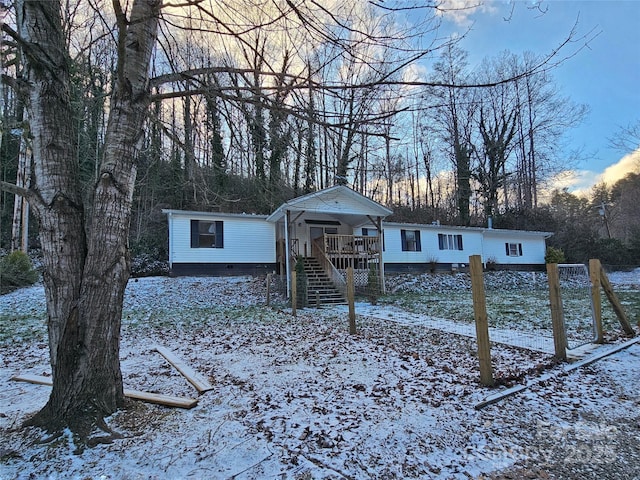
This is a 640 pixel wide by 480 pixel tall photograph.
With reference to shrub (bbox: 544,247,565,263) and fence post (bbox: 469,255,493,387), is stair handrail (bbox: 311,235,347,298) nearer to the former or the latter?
fence post (bbox: 469,255,493,387)

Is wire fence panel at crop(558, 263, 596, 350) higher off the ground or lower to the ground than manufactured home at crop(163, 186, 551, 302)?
lower

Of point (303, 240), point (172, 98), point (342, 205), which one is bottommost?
point (303, 240)

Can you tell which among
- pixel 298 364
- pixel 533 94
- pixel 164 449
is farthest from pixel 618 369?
pixel 533 94

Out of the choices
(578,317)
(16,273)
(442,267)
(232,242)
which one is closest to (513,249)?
(442,267)

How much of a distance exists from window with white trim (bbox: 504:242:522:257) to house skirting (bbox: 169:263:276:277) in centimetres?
1535

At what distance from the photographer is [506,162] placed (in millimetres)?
27891

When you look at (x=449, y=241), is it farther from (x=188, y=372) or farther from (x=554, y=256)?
(x=188, y=372)

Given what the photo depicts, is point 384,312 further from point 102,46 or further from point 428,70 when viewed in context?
point 102,46

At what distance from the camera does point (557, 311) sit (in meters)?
4.16

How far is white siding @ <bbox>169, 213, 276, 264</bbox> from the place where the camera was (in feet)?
44.8

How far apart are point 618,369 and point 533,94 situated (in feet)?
81.1

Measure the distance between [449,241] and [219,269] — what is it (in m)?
12.9

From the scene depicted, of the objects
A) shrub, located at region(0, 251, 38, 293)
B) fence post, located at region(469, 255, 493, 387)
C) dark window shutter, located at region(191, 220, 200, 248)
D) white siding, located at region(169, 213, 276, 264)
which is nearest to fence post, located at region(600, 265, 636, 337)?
fence post, located at region(469, 255, 493, 387)

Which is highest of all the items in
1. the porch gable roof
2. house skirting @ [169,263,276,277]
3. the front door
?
the porch gable roof
